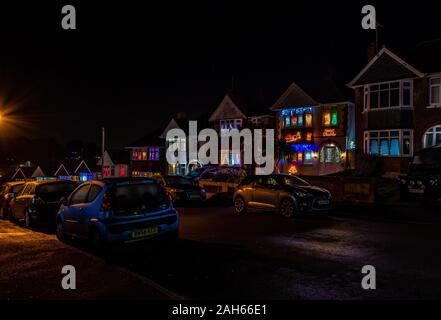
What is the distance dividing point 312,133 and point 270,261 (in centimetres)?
2692

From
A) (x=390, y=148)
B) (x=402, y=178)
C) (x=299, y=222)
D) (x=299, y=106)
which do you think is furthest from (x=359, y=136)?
(x=299, y=222)

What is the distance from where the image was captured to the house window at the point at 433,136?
83.4 ft

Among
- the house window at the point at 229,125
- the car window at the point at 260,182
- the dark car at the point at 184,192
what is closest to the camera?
the car window at the point at 260,182

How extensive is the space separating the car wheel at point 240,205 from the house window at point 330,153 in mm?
18097

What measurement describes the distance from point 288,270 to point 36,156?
403ft

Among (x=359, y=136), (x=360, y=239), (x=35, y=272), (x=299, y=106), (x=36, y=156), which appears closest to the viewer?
(x=35, y=272)

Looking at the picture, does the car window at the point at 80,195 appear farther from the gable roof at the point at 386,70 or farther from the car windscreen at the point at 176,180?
the gable roof at the point at 386,70

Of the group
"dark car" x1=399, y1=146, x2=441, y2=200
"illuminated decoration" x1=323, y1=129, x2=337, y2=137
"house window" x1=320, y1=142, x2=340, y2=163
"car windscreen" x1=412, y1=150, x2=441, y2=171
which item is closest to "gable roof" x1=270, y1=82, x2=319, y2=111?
"illuminated decoration" x1=323, y1=129, x2=337, y2=137

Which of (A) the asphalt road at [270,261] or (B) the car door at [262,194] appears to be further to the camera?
(B) the car door at [262,194]

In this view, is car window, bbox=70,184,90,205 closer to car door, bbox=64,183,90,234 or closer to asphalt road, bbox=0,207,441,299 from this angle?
car door, bbox=64,183,90,234

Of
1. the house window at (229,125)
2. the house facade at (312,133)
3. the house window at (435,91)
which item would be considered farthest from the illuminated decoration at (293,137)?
the house window at (435,91)

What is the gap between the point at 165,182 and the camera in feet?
67.1

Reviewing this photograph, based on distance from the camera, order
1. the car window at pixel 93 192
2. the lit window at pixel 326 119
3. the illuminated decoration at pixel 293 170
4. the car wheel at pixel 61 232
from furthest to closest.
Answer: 1. the illuminated decoration at pixel 293 170
2. the lit window at pixel 326 119
3. the car wheel at pixel 61 232
4. the car window at pixel 93 192
